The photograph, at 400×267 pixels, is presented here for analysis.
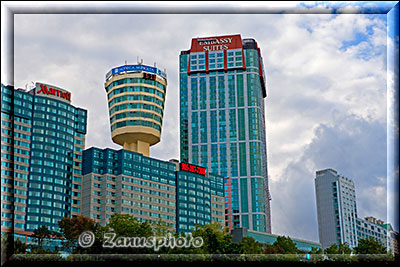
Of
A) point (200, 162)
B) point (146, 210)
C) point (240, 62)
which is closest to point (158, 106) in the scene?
point (146, 210)

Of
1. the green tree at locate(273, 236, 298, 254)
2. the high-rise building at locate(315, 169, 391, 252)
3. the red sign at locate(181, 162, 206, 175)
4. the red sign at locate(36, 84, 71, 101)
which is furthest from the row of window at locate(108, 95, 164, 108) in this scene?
the green tree at locate(273, 236, 298, 254)

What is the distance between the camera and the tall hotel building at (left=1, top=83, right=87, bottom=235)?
96375 mm

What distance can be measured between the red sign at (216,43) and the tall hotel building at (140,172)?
111 ft

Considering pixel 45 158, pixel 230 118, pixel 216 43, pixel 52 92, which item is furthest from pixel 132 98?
pixel 216 43

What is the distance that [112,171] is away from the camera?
108m

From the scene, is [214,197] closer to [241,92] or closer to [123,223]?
[241,92]

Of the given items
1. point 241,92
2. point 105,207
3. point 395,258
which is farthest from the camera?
point 241,92

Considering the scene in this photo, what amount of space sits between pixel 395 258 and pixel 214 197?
92812 millimetres

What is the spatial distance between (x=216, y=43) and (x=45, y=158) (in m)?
65.5

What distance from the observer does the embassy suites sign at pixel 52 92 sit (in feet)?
340

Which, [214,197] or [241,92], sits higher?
[241,92]

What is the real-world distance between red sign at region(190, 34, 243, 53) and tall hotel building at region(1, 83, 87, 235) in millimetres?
51759

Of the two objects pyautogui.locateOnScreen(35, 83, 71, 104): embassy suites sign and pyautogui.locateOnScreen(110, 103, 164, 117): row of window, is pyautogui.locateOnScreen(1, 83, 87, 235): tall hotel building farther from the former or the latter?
pyautogui.locateOnScreen(110, 103, 164, 117): row of window

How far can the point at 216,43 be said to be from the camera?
150500 millimetres
